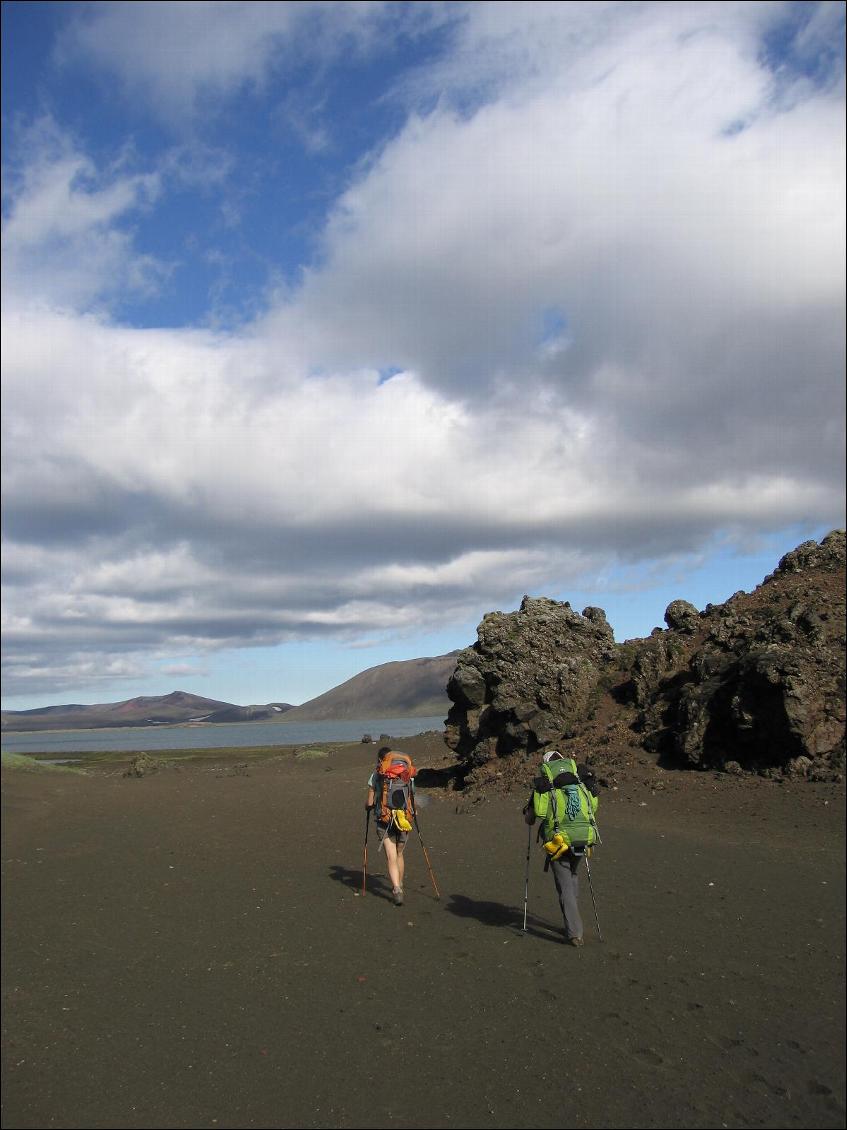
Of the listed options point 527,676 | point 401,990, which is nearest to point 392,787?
point 401,990

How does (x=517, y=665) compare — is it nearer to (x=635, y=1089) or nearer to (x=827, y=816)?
(x=827, y=816)

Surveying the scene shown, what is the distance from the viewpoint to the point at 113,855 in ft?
28.6

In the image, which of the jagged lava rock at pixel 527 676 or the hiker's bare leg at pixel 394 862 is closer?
the hiker's bare leg at pixel 394 862

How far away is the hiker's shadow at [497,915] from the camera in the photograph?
7.86m

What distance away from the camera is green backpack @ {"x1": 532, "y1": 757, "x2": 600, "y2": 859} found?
7.23m

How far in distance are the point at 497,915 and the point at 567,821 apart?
2.07m

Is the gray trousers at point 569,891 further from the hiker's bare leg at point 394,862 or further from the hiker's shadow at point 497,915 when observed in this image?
the hiker's bare leg at point 394,862

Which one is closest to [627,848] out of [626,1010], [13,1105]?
[626,1010]

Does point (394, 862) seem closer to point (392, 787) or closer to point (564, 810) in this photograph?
point (392, 787)

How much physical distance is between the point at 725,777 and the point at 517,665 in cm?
634

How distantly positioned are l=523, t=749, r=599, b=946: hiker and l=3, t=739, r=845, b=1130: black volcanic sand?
38 cm

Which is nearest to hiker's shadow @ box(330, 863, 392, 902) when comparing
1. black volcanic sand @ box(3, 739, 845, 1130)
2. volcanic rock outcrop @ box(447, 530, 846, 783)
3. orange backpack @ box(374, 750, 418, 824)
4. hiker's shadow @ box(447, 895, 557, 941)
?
black volcanic sand @ box(3, 739, 845, 1130)

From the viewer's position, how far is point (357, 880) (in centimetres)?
1030

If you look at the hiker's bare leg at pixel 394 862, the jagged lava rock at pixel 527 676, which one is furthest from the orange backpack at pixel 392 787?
the jagged lava rock at pixel 527 676
